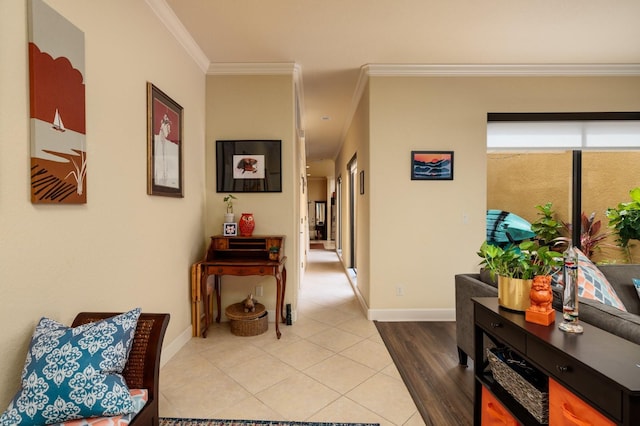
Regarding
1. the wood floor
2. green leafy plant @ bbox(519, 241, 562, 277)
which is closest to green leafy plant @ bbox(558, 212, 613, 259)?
the wood floor

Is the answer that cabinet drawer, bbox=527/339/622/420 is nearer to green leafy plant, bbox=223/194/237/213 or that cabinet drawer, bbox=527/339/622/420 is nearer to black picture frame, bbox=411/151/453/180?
black picture frame, bbox=411/151/453/180

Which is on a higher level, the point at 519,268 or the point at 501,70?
the point at 501,70

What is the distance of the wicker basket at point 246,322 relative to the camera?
2.90 metres

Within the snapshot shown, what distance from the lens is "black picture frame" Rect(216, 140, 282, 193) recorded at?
3.23 m

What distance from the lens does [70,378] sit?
110 centimetres

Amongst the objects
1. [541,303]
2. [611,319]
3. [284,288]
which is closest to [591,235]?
[611,319]

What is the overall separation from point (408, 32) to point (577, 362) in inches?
104

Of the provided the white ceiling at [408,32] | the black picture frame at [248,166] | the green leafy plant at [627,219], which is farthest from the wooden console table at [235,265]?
the green leafy plant at [627,219]

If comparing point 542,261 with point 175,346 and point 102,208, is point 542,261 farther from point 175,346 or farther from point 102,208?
point 175,346

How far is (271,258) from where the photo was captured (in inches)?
115

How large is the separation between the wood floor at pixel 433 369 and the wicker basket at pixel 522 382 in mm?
467

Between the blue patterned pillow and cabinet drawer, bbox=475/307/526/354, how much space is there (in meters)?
1.63

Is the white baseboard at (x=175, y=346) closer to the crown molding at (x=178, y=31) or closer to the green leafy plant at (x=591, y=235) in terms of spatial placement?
the crown molding at (x=178, y=31)

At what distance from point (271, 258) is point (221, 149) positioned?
1314 millimetres
